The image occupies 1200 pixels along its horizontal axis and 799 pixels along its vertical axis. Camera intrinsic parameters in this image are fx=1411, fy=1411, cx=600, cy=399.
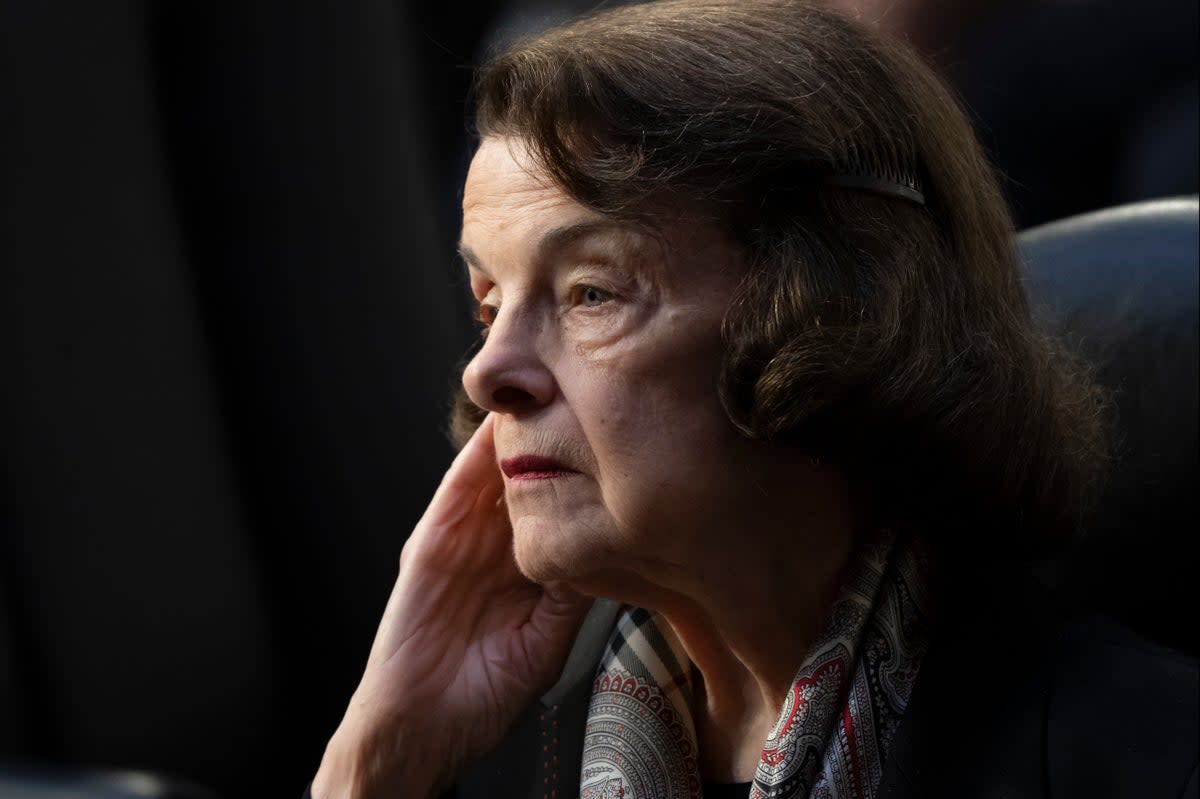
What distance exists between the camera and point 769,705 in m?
1.77

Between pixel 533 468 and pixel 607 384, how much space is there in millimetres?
144

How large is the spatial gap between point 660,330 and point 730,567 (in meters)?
0.29

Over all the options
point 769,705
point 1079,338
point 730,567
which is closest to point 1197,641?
point 1079,338

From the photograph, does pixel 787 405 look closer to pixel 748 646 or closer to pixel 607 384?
pixel 607 384

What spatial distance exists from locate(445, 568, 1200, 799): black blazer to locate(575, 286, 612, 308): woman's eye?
1.88 feet

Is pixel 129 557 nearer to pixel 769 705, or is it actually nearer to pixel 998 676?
pixel 769 705

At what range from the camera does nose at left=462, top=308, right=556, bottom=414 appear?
61.3 inches

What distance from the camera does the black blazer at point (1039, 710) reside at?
149cm

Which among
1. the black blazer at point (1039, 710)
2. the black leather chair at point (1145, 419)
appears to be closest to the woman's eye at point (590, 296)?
the black blazer at point (1039, 710)

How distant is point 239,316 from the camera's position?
277 centimetres

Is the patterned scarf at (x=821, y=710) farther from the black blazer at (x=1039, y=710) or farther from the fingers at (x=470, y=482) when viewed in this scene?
the fingers at (x=470, y=482)

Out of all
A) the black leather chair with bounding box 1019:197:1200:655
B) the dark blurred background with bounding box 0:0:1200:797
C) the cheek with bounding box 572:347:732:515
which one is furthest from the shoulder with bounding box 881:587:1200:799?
the dark blurred background with bounding box 0:0:1200:797

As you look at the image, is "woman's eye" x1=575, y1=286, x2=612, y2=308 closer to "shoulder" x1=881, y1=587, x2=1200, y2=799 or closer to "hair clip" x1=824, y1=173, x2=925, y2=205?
"hair clip" x1=824, y1=173, x2=925, y2=205

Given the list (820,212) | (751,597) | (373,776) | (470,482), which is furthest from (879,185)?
(373,776)
